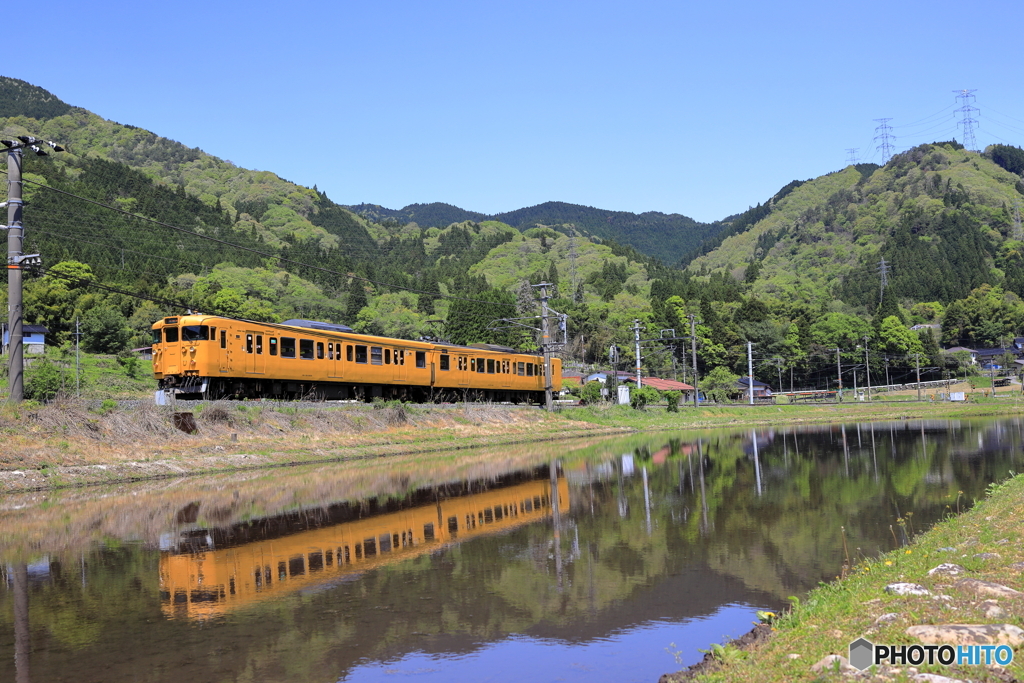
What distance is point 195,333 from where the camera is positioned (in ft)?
84.6

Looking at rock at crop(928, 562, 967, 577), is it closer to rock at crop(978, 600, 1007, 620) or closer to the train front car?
rock at crop(978, 600, 1007, 620)

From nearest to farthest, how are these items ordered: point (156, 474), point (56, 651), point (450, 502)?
1. point (56, 651)
2. point (450, 502)
3. point (156, 474)

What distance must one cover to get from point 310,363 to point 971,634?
87.5ft

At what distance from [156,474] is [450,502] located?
28.0 feet

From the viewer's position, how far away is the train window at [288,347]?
1131 inches

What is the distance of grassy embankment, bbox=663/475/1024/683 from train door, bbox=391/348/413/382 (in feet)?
88.4

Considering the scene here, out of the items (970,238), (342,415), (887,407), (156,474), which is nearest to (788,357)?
(887,407)

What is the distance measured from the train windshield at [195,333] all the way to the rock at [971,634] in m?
23.4

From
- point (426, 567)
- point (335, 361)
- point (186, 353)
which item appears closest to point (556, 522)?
point (426, 567)

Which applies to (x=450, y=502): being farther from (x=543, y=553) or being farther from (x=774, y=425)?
(x=774, y=425)

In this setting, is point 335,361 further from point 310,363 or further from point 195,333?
point 195,333

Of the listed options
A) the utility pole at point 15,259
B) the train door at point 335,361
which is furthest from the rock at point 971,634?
the train door at point 335,361

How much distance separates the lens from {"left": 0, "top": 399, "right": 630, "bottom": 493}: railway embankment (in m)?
19.7

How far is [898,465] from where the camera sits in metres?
22.5
